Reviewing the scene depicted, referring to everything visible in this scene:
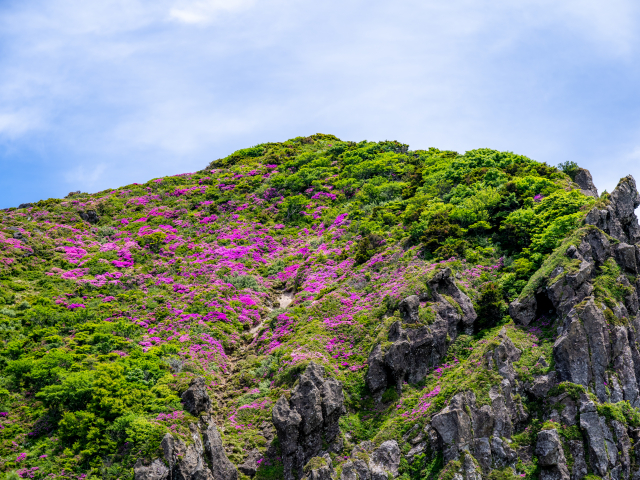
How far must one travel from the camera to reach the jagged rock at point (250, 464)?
3141 cm

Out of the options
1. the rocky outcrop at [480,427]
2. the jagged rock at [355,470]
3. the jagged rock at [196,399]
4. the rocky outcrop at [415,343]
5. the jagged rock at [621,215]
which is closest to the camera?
the rocky outcrop at [480,427]

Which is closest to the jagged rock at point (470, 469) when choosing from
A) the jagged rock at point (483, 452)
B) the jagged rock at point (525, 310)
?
the jagged rock at point (483, 452)

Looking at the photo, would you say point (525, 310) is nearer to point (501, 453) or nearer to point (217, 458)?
point (501, 453)

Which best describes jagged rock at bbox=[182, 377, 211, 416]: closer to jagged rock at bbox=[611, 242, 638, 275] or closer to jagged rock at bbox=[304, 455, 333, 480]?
jagged rock at bbox=[304, 455, 333, 480]

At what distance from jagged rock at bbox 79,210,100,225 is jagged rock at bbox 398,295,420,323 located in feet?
158

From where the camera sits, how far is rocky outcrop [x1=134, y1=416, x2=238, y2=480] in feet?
90.2

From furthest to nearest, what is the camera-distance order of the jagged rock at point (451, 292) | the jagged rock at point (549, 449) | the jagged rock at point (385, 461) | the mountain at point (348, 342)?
the jagged rock at point (451, 292)
the jagged rock at point (385, 461)
the mountain at point (348, 342)
the jagged rock at point (549, 449)

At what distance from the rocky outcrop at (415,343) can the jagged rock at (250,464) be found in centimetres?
997

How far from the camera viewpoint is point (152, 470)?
89.7ft

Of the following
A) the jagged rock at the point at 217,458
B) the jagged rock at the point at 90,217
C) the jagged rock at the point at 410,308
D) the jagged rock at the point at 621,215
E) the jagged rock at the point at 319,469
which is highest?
the jagged rock at the point at 90,217

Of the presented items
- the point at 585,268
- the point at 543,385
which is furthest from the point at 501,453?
the point at 585,268

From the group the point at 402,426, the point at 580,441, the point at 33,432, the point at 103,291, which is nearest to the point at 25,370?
the point at 33,432

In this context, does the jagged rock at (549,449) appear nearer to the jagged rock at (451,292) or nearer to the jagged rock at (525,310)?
the jagged rock at (525,310)

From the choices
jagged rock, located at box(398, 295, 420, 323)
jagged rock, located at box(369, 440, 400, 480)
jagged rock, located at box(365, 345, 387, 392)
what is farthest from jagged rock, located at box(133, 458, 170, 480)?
jagged rock, located at box(398, 295, 420, 323)
